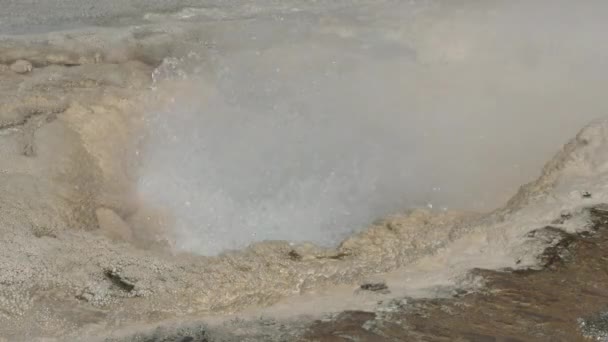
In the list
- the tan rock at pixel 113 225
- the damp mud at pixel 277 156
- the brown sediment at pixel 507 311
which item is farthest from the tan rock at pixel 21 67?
the brown sediment at pixel 507 311

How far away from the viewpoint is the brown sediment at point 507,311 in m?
2.52

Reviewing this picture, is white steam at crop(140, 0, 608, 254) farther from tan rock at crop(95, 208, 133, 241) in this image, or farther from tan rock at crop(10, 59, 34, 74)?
tan rock at crop(10, 59, 34, 74)

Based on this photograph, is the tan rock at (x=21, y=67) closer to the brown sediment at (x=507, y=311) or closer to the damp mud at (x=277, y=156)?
the damp mud at (x=277, y=156)

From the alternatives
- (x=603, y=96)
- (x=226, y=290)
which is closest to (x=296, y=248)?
(x=226, y=290)

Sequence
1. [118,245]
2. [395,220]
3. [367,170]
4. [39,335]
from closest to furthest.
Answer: [39,335] → [118,245] → [395,220] → [367,170]

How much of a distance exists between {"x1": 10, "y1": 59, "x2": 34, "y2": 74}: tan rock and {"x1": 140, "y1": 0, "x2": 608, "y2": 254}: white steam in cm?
95

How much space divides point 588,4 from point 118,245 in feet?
14.3

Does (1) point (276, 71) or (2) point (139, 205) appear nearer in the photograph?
(2) point (139, 205)

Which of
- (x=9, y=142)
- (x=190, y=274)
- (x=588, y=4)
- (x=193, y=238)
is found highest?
(x=588, y=4)

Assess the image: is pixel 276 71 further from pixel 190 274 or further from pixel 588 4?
pixel 588 4

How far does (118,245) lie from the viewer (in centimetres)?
319

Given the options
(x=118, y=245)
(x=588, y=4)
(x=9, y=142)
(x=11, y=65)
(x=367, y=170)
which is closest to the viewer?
(x=118, y=245)

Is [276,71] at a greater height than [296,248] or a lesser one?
greater

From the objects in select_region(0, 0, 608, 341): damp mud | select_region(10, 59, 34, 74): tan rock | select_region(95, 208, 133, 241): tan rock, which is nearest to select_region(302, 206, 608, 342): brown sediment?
select_region(0, 0, 608, 341): damp mud
